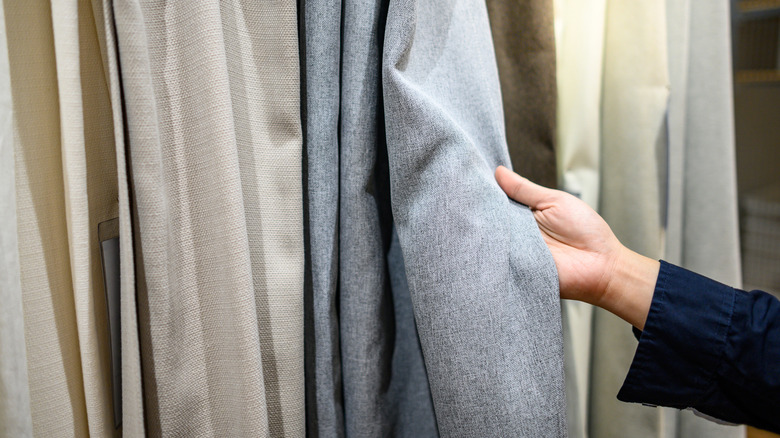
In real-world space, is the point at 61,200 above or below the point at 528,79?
below

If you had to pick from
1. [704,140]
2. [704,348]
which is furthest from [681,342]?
[704,140]

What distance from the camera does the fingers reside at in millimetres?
463

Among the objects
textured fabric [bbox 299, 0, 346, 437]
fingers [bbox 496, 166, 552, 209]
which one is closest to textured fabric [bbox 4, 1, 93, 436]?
textured fabric [bbox 299, 0, 346, 437]

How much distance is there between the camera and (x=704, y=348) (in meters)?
0.50

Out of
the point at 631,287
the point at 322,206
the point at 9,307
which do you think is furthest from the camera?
the point at 631,287

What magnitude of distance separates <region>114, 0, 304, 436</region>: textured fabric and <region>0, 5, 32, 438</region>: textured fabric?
0.07m

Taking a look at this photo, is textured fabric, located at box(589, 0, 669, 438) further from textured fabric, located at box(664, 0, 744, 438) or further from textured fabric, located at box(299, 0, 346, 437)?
textured fabric, located at box(299, 0, 346, 437)

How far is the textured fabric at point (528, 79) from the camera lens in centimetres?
55

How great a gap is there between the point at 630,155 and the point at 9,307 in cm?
64

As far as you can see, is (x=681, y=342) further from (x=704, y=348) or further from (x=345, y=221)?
(x=345, y=221)

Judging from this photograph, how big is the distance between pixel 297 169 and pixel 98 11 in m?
0.18

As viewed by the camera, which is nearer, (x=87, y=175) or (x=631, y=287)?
(x=87, y=175)

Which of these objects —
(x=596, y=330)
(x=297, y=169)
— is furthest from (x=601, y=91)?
(x=297, y=169)

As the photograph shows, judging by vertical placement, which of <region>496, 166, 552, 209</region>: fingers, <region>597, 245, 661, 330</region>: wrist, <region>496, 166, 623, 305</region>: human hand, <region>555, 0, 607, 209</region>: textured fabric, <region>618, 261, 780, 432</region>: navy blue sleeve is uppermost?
<region>555, 0, 607, 209</region>: textured fabric
